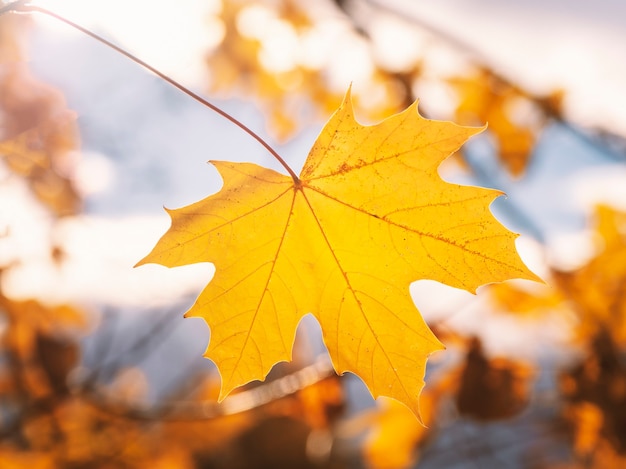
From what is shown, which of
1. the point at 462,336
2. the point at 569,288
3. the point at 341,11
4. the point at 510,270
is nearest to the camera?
the point at 510,270

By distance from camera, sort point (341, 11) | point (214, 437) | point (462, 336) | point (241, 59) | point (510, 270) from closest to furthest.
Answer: point (510, 270), point (341, 11), point (462, 336), point (241, 59), point (214, 437)

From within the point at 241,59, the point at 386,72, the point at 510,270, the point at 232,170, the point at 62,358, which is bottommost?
the point at 510,270

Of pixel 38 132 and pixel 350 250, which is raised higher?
pixel 38 132

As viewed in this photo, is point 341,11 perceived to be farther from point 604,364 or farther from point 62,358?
point 62,358

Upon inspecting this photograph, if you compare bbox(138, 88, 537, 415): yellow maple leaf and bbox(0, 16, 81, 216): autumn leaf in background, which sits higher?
bbox(0, 16, 81, 216): autumn leaf in background

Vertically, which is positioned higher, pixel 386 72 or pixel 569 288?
pixel 386 72

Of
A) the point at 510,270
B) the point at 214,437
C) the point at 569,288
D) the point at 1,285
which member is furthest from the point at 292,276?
the point at 214,437

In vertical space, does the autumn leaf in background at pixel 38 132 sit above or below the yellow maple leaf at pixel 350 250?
above

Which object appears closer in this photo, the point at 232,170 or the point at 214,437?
the point at 232,170
